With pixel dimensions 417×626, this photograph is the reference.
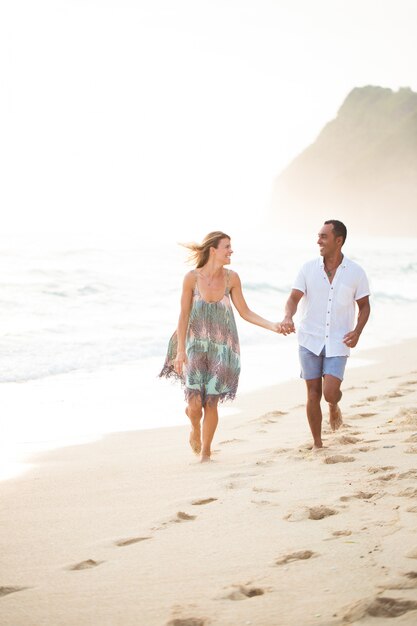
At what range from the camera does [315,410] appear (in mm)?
6047

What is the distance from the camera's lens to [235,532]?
4.11 m

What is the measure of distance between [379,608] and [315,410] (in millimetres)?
3079

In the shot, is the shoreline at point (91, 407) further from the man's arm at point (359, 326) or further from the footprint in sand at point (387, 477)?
the footprint in sand at point (387, 477)

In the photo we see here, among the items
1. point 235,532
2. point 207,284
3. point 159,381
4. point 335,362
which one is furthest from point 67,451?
point 159,381

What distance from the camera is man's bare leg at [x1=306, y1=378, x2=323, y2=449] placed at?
19.7 ft

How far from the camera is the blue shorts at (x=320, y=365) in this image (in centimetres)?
609

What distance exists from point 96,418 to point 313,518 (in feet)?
14.8

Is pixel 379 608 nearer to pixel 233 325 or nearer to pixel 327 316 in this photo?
pixel 327 316

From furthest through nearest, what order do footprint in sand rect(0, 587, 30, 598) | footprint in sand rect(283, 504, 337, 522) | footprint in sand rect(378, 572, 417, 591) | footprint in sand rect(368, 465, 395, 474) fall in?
1. footprint in sand rect(368, 465, 395, 474)
2. footprint in sand rect(283, 504, 337, 522)
3. footprint in sand rect(0, 587, 30, 598)
4. footprint in sand rect(378, 572, 417, 591)

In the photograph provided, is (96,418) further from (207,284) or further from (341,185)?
(341,185)

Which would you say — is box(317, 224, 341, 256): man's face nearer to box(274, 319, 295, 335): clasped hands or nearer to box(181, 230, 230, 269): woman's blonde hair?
box(274, 319, 295, 335): clasped hands

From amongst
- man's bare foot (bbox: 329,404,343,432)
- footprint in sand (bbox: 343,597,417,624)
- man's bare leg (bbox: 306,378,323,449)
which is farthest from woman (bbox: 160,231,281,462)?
footprint in sand (bbox: 343,597,417,624)

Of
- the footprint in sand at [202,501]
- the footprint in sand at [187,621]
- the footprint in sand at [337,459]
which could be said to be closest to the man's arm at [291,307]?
the footprint in sand at [337,459]

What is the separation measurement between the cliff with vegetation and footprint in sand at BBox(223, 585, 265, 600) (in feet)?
483
